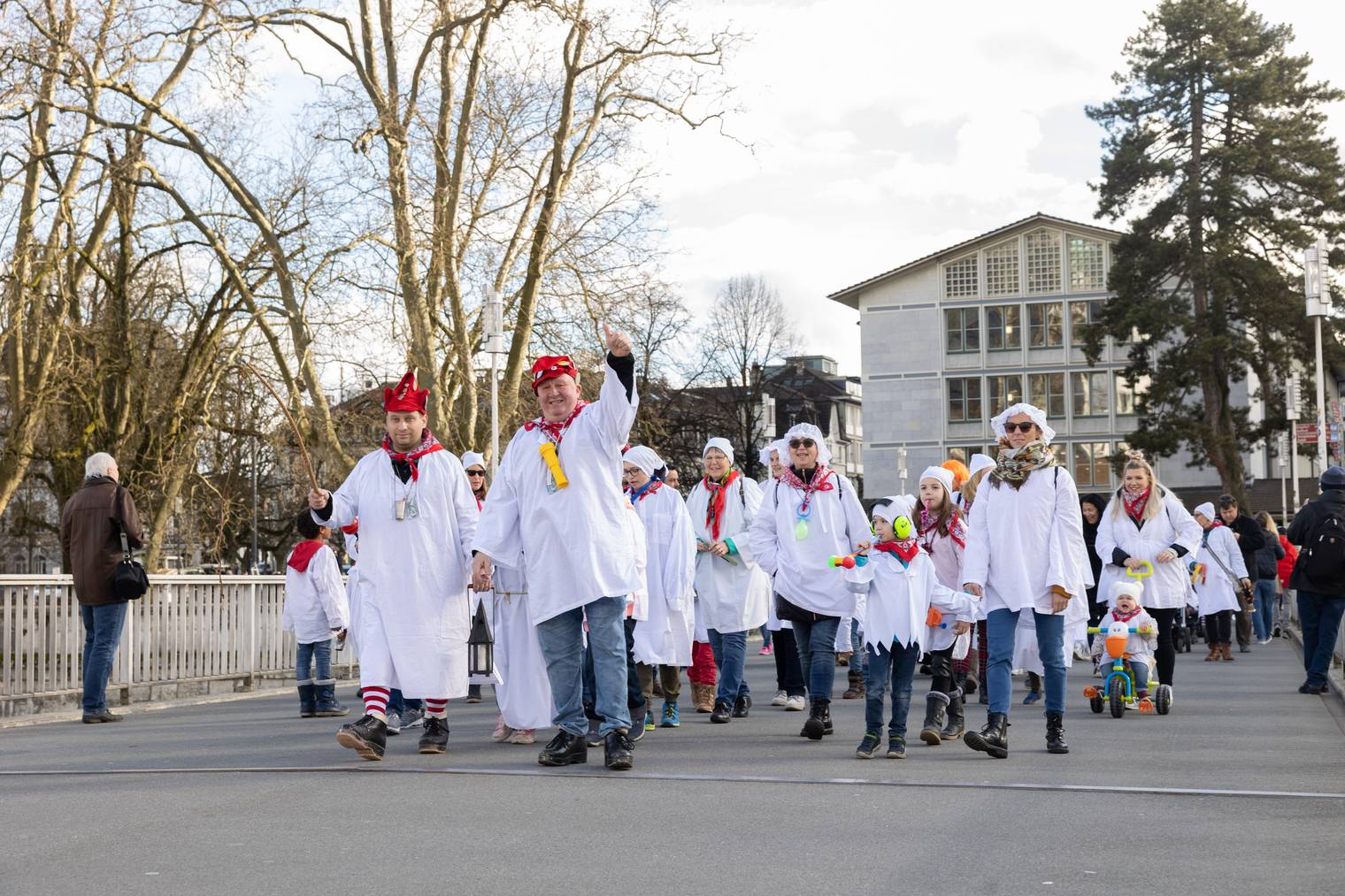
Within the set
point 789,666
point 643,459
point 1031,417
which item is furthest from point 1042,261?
point 1031,417

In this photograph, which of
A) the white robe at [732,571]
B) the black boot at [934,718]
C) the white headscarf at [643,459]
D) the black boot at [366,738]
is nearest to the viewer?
the black boot at [366,738]

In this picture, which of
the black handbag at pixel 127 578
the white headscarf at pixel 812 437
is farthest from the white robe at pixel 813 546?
the black handbag at pixel 127 578

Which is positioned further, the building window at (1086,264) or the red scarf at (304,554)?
the building window at (1086,264)

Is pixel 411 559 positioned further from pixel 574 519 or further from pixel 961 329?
pixel 961 329

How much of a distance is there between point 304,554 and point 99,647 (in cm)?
182

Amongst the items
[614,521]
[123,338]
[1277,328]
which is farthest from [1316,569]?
[1277,328]

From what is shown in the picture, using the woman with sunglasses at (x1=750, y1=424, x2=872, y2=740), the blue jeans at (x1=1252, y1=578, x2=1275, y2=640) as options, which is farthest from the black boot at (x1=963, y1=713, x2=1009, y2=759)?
the blue jeans at (x1=1252, y1=578, x2=1275, y2=640)

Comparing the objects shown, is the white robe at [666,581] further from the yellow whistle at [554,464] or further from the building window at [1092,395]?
the building window at [1092,395]

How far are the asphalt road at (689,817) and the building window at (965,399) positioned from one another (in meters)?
72.0

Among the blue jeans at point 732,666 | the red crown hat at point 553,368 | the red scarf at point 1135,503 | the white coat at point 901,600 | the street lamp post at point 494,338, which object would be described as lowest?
the blue jeans at point 732,666

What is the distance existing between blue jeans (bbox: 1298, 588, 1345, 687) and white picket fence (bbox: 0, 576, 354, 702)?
413 inches

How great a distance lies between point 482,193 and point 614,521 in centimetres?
2082

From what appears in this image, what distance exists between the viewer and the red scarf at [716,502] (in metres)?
13.9

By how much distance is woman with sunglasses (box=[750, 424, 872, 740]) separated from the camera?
1134cm
